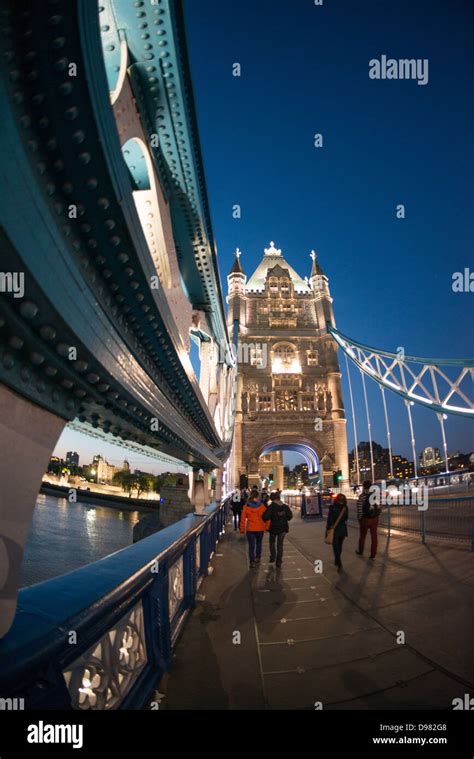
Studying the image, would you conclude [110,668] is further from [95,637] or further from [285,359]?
[285,359]

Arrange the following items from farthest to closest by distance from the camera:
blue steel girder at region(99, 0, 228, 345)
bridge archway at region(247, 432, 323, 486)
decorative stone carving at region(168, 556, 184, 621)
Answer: bridge archway at region(247, 432, 323, 486) < decorative stone carving at region(168, 556, 184, 621) < blue steel girder at region(99, 0, 228, 345)

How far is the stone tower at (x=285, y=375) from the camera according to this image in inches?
1414

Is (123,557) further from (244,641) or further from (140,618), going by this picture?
(244,641)

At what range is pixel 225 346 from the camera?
1404cm

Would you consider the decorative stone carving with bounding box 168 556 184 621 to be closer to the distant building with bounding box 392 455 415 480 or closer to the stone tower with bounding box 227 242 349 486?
the stone tower with bounding box 227 242 349 486

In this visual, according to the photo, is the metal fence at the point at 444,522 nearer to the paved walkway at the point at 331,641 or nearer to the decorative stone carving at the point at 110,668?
the paved walkway at the point at 331,641

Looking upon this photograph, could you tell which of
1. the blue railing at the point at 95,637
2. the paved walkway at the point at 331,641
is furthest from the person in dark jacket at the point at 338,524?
the blue railing at the point at 95,637

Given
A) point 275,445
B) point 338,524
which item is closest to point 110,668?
point 338,524

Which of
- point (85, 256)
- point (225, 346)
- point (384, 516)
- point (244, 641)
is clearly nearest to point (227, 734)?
point (244, 641)

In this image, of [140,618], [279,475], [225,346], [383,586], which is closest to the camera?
[140,618]

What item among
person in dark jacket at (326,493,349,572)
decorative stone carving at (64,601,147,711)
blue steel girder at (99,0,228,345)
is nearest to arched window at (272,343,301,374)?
person in dark jacket at (326,493,349,572)

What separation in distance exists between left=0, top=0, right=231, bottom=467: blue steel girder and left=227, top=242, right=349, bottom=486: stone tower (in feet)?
102

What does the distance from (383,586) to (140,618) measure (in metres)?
3.85

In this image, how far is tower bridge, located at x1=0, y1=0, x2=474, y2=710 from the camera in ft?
3.69
